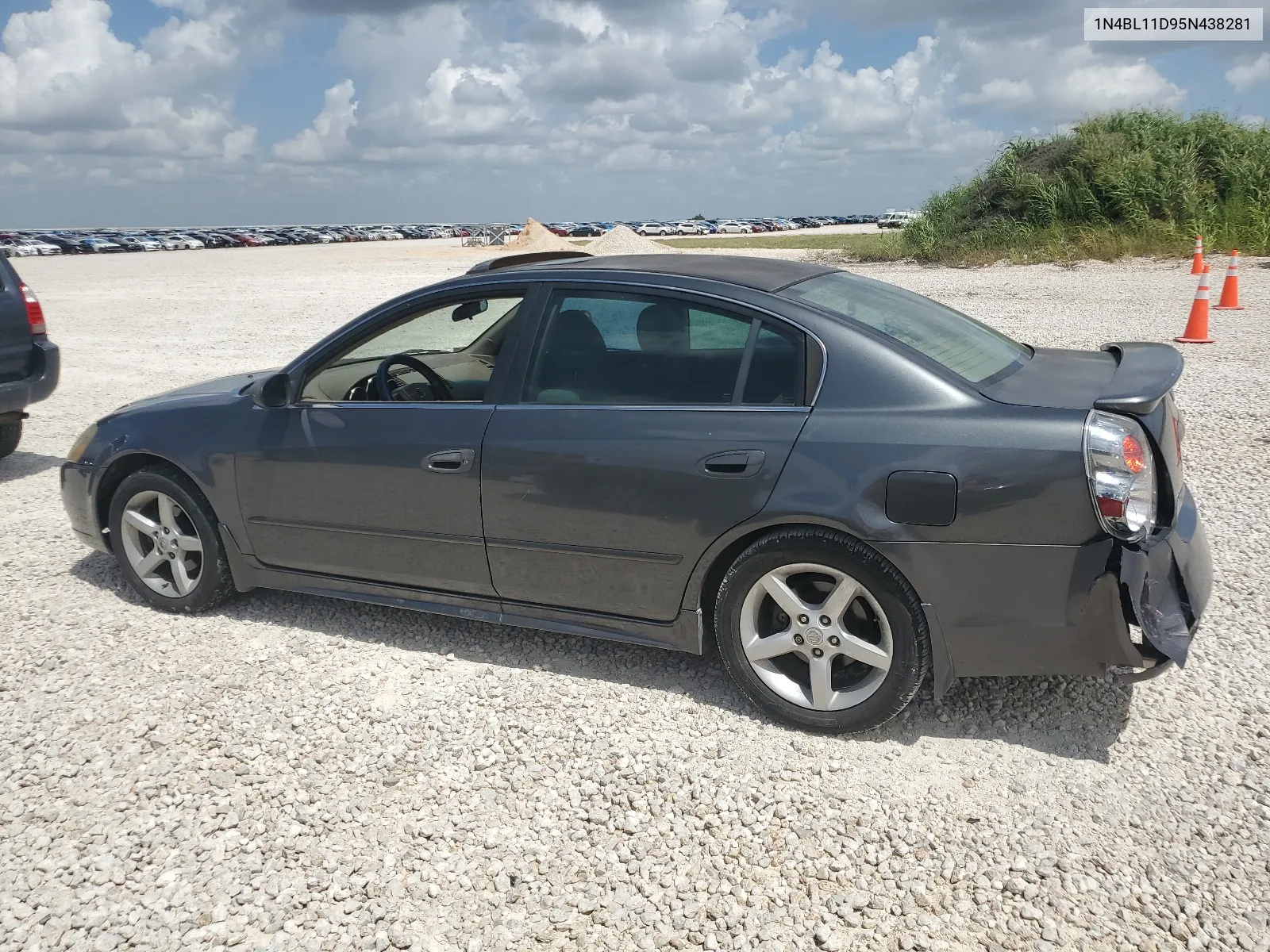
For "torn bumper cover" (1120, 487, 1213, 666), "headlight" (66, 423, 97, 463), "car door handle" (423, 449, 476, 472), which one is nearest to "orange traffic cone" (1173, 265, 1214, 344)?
"torn bumper cover" (1120, 487, 1213, 666)

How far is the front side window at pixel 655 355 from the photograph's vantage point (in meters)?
3.54

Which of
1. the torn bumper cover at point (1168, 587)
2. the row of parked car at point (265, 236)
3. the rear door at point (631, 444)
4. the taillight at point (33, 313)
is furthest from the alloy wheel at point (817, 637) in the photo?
the row of parked car at point (265, 236)

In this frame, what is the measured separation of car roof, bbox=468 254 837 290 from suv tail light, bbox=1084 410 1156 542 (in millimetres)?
1244

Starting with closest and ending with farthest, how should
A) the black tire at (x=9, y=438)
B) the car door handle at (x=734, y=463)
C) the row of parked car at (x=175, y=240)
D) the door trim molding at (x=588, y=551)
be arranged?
the car door handle at (x=734, y=463), the door trim molding at (x=588, y=551), the black tire at (x=9, y=438), the row of parked car at (x=175, y=240)

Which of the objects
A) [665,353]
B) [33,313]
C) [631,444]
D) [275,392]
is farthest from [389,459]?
[33,313]

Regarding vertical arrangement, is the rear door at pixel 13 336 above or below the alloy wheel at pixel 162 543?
above

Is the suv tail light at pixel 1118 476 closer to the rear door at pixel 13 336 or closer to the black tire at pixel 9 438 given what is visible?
the rear door at pixel 13 336

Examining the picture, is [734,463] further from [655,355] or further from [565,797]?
[565,797]

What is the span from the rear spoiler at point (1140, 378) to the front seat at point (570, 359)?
1.75 metres

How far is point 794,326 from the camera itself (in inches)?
139

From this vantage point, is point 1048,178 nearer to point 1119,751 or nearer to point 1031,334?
point 1031,334

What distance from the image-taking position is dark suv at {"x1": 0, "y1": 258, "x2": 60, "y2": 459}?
7414mm

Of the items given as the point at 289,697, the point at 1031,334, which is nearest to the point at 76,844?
the point at 289,697

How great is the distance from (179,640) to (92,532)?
87 centimetres
